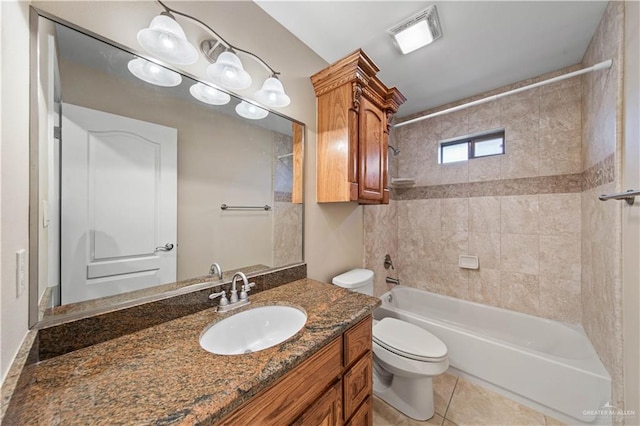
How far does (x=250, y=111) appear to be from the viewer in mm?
1258

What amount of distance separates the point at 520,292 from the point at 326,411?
219cm

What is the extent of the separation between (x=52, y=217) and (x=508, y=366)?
8.45ft

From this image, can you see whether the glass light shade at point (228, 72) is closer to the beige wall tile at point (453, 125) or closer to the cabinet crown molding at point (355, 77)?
the cabinet crown molding at point (355, 77)

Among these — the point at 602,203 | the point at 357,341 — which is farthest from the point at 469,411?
the point at 602,203

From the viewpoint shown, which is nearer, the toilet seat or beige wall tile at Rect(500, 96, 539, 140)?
the toilet seat

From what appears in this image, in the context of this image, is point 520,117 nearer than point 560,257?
No

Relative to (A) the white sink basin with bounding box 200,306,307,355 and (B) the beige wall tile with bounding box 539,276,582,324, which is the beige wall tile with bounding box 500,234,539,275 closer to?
(B) the beige wall tile with bounding box 539,276,582,324

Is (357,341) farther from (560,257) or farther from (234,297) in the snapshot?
(560,257)

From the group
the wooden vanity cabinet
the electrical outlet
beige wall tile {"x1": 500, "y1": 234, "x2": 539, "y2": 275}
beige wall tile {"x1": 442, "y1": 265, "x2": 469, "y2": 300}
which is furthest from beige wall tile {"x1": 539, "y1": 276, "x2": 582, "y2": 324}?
the electrical outlet

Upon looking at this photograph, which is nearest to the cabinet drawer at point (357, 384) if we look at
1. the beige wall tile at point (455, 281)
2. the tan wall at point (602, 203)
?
the tan wall at point (602, 203)

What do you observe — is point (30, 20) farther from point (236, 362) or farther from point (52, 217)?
point (236, 362)

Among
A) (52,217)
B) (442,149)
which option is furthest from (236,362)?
(442,149)

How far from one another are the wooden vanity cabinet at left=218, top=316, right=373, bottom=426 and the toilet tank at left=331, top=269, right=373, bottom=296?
1.75 feet

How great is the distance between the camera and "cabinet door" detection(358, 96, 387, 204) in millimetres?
1559
